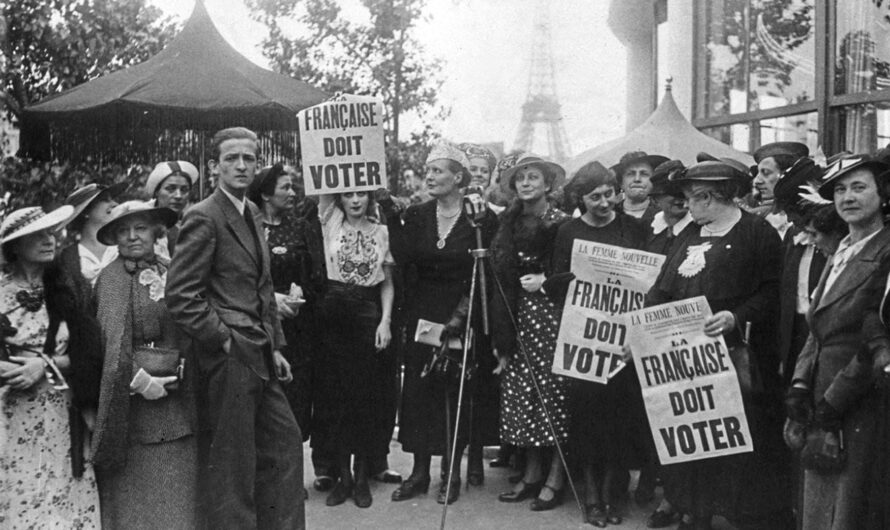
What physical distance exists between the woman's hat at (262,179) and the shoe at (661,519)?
3.13 meters

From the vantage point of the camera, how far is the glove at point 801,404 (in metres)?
3.92

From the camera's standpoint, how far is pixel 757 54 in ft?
33.9

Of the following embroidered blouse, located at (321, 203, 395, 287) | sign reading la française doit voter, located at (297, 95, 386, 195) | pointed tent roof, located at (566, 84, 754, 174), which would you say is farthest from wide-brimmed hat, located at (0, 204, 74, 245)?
pointed tent roof, located at (566, 84, 754, 174)

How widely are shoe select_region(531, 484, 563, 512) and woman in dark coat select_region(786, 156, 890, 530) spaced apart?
6.40ft

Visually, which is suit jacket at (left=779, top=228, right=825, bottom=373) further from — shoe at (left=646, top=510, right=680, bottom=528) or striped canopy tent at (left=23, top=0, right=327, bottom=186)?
striped canopy tent at (left=23, top=0, right=327, bottom=186)

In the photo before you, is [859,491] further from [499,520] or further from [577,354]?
[499,520]

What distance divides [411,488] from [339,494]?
1.54ft

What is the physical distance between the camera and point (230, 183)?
451 centimetres

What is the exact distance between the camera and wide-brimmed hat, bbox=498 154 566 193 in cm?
577

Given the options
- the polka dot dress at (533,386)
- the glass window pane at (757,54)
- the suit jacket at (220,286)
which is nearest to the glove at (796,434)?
the polka dot dress at (533,386)

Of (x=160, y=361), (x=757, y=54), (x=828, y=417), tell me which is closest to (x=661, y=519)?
(x=828, y=417)

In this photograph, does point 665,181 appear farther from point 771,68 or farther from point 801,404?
point 771,68

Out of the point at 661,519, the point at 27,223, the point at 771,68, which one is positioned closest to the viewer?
the point at 27,223

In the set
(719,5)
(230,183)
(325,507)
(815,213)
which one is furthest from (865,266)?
(719,5)
